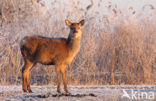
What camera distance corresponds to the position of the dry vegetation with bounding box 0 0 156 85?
1095 centimetres

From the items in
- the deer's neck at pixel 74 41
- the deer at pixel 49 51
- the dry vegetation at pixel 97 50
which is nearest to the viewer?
the deer at pixel 49 51

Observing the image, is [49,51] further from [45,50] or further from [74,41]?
[74,41]

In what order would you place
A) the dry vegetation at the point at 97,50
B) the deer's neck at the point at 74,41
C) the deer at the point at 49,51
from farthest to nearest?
the dry vegetation at the point at 97,50
the deer's neck at the point at 74,41
the deer at the point at 49,51

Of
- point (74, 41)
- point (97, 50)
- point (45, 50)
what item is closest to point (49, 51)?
point (45, 50)

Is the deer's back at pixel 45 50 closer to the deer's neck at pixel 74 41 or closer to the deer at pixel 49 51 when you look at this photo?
the deer at pixel 49 51

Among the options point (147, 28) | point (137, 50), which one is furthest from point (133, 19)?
point (137, 50)

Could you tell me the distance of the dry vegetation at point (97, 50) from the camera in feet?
35.9

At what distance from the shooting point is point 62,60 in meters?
7.58

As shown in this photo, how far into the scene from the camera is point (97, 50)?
11891 mm

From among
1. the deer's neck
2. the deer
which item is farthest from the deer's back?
the deer's neck

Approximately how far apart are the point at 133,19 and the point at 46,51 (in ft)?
18.6

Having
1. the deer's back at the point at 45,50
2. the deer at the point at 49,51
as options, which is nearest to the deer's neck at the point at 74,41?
the deer at the point at 49,51

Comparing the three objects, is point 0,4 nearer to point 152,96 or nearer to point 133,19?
point 133,19

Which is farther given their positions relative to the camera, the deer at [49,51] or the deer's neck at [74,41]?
the deer's neck at [74,41]
